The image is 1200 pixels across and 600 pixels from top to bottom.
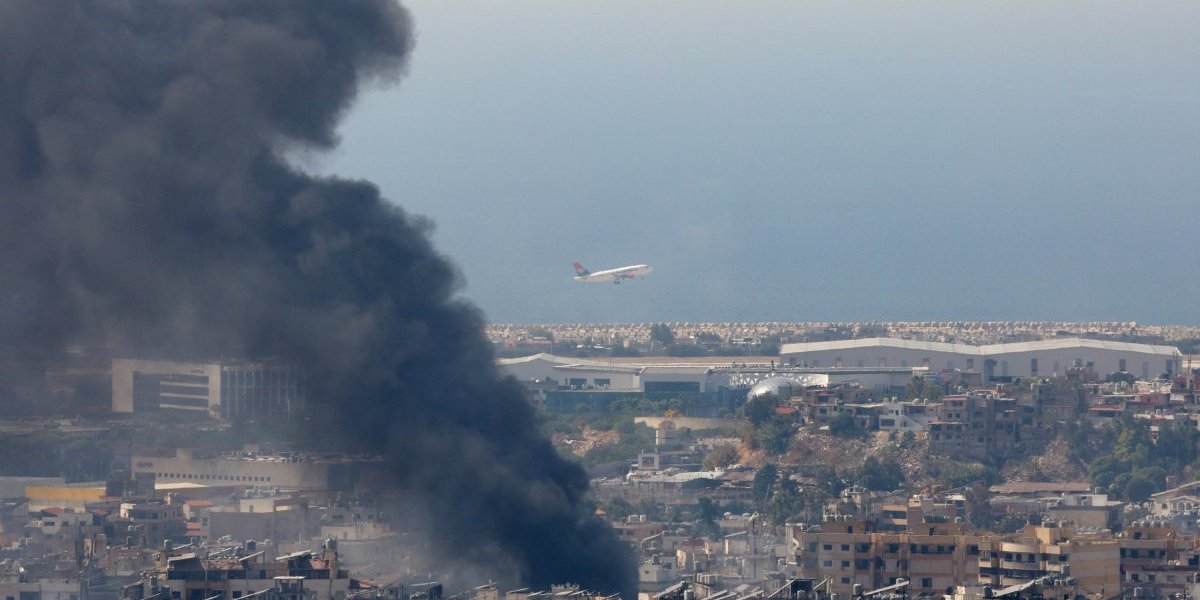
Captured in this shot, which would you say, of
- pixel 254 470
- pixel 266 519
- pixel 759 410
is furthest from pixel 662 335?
pixel 266 519

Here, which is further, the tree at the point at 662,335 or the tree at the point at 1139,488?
the tree at the point at 662,335

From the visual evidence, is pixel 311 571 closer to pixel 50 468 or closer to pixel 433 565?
pixel 433 565

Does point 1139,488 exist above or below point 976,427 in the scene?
below

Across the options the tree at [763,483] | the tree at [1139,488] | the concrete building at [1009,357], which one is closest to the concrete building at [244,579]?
the tree at [763,483]

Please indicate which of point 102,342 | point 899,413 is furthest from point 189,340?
point 899,413

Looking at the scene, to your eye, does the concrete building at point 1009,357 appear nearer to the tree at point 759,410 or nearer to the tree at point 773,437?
the tree at point 759,410

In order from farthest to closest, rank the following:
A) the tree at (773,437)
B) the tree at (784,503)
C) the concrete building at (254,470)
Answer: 1. the tree at (773,437)
2. the tree at (784,503)
3. the concrete building at (254,470)

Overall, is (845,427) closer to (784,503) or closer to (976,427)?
(976,427)
